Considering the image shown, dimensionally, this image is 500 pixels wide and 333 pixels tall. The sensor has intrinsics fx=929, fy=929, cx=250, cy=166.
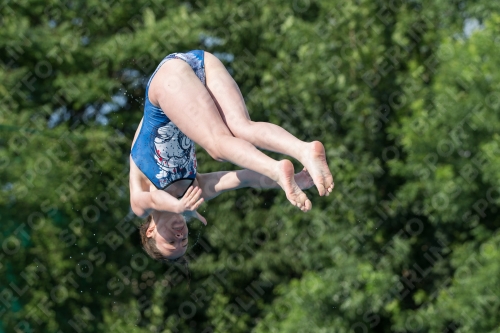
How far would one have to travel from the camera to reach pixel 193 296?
34.6 feet

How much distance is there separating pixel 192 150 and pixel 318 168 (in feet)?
→ 4.06

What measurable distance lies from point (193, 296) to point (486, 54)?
4.17 meters

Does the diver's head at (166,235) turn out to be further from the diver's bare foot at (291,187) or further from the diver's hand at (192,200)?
the diver's bare foot at (291,187)

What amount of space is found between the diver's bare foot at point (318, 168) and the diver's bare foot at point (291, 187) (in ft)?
0.25

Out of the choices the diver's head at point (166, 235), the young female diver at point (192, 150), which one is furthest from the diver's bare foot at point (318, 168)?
the diver's head at point (166, 235)

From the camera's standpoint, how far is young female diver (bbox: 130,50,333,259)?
393cm

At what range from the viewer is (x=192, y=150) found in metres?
4.94

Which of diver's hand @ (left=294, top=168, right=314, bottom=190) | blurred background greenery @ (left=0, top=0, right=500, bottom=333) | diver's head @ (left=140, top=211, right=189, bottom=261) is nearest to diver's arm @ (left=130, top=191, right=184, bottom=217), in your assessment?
diver's head @ (left=140, top=211, right=189, bottom=261)

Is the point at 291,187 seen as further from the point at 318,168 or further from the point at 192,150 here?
the point at 192,150

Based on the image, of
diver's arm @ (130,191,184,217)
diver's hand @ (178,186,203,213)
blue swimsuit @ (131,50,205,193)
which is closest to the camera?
diver's hand @ (178,186,203,213)

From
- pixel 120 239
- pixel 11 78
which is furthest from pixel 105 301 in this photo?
pixel 11 78

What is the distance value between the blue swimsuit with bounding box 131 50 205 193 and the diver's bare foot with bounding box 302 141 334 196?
3.18ft

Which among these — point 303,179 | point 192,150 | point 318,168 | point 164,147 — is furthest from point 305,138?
point 318,168

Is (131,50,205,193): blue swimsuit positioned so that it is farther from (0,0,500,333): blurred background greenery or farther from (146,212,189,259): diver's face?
(0,0,500,333): blurred background greenery
